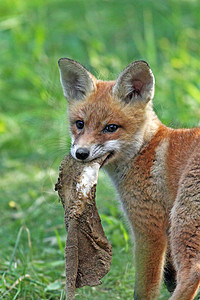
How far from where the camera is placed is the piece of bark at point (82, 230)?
404 cm

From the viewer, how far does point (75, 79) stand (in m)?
5.18

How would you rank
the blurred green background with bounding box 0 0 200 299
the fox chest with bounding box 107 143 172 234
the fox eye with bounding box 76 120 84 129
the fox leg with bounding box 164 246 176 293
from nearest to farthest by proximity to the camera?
the fox chest with bounding box 107 143 172 234 → the fox eye with bounding box 76 120 84 129 → the fox leg with bounding box 164 246 176 293 → the blurred green background with bounding box 0 0 200 299

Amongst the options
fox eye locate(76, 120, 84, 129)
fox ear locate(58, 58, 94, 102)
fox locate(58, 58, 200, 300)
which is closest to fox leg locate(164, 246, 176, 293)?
fox locate(58, 58, 200, 300)

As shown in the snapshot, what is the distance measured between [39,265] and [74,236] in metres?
1.52

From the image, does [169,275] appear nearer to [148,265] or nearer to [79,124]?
[148,265]

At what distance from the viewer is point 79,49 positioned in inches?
395

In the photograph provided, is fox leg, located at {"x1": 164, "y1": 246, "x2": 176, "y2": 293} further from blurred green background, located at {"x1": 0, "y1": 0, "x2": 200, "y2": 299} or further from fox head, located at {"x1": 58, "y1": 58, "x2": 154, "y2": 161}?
fox head, located at {"x1": 58, "y1": 58, "x2": 154, "y2": 161}

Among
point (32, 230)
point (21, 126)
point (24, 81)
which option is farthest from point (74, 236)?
point (24, 81)

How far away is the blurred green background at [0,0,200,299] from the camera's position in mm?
5367

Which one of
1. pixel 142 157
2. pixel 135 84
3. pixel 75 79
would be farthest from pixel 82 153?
pixel 75 79

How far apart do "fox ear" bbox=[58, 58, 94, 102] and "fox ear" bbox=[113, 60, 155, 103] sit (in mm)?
278

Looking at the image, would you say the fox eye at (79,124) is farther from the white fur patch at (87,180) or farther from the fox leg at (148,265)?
the fox leg at (148,265)

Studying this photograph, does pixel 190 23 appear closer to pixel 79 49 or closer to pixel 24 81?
pixel 79 49

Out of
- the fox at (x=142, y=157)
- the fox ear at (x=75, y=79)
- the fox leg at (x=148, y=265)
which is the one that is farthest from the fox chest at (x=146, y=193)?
the fox ear at (x=75, y=79)
